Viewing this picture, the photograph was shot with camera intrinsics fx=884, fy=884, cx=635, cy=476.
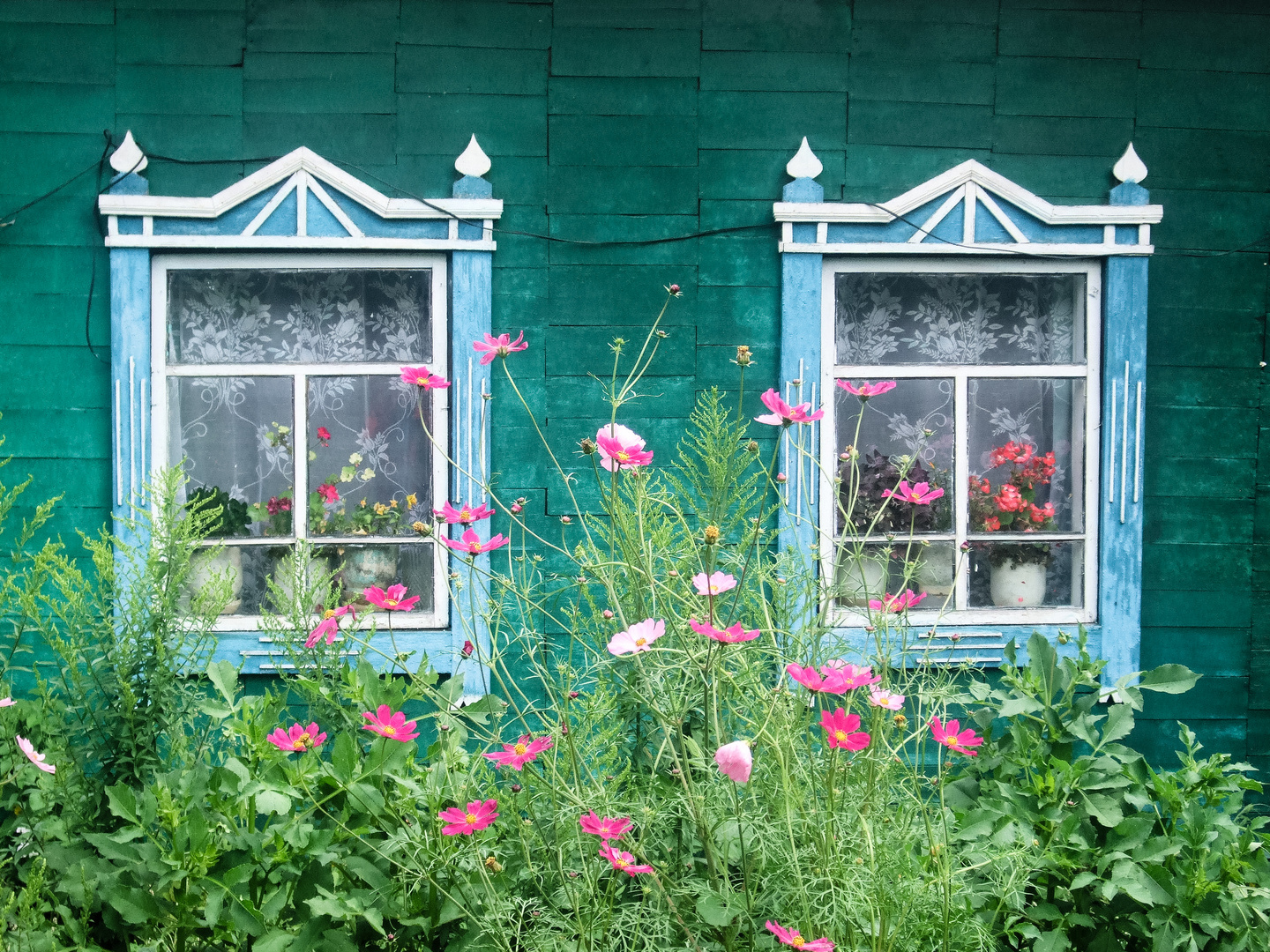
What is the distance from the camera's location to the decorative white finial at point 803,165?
2967 mm

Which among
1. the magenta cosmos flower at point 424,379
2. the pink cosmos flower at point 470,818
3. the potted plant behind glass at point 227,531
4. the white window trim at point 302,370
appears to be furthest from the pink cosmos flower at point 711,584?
the potted plant behind glass at point 227,531

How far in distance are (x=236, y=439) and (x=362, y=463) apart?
42cm

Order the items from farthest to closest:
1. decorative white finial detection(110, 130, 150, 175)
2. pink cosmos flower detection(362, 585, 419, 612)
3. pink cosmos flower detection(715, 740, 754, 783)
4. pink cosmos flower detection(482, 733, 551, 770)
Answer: decorative white finial detection(110, 130, 150, 175)
pink cosmos flower detection(362, 585, 419, 612)
pink cosmos flower detection(482, 733, 551, 770)
pink cosmos flower detection(715, 740, 754, 783)

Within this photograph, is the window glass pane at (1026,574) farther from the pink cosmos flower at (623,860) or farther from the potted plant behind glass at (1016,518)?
the pink cosmos flower at (623,860)

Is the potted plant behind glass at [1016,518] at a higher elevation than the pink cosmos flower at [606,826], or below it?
higher

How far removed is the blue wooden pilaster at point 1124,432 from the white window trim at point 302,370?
224cm

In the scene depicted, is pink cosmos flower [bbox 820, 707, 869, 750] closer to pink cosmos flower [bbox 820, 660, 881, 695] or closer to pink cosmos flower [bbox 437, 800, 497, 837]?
pink cosmos flower [bbox 820, 660, 881, 695]

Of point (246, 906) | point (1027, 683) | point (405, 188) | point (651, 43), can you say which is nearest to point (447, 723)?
point (246, 906)

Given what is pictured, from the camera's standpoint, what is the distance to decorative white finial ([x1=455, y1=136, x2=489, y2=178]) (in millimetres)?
2908

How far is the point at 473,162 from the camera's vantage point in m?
2.91

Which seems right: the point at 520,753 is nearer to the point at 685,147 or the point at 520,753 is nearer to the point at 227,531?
the point at 227,531

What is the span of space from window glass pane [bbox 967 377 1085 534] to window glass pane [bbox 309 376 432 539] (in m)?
1.92

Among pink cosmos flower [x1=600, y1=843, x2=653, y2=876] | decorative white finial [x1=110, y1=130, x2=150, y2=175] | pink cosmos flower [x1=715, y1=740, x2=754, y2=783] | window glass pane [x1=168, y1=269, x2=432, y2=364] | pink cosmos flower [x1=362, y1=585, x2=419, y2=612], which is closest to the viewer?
pink cosmos flower [x1=715, y1=740, x2=754, y2=783]

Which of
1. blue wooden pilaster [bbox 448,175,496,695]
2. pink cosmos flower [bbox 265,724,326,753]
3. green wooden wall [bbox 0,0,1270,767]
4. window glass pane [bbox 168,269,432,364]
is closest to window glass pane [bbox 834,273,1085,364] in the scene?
green wooden wall [bbox 0,0,1270,767]
